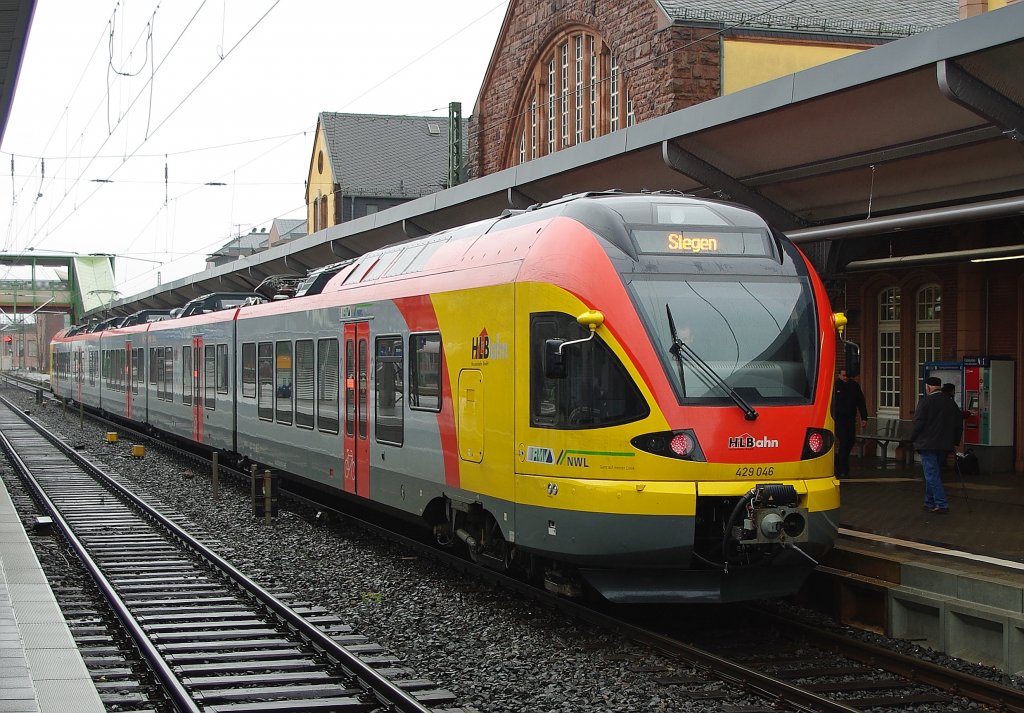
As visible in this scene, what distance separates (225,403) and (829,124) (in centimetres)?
1188

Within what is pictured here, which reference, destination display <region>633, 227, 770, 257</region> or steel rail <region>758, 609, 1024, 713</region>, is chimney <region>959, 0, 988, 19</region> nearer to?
destination display <region>633, 227, 770, 257</region>

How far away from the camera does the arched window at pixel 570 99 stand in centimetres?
2823

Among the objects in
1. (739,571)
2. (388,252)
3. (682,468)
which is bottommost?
(739,571)

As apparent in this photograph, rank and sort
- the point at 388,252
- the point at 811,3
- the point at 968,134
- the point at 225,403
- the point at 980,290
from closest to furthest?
the point at 968,134 < the point at 388,252 < the point at 980,290 < the point at 225,403 < the point at 811,3

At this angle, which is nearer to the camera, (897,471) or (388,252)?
(388,252)

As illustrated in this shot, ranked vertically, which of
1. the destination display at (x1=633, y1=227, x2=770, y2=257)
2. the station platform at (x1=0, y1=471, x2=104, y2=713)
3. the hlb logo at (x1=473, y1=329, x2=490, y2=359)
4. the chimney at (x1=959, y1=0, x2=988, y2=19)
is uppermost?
the chimney at (x1=959, y1=0, x2=988, y2=19)

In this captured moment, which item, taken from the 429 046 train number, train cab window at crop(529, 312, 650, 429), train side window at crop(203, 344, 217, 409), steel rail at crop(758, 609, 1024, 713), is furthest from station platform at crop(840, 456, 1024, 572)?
train side window at crop(203, 344, 217, 409)

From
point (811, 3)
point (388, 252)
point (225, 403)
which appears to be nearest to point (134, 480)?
point (225, 403)

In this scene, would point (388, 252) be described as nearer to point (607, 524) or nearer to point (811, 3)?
point (607, 524)

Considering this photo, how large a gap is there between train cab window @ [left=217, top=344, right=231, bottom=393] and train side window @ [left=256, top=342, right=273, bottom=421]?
220cm

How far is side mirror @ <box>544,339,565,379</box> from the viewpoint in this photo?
8680 millimetres

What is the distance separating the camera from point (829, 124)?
38.5ft

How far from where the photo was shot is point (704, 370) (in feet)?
28.3

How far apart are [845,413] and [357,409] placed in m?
6.61
